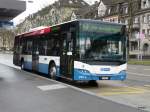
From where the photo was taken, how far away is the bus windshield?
53.9 ft

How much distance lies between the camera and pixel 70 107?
36.7ft

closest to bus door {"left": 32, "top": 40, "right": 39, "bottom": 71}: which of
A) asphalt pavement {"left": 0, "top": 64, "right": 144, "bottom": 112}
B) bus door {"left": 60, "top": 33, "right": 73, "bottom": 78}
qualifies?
bus door {"left": 60, "top": 33, "right": 73, "bottom": 78}

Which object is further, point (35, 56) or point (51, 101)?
point (35, 56)

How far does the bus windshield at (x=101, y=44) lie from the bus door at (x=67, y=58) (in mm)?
809

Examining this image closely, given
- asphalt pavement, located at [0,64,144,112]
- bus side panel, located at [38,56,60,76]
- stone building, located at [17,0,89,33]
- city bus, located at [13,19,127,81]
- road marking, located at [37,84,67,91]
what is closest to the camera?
asphalt pavement, located at [0,64,144,112]

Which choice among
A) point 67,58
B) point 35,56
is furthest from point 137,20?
point 67,58

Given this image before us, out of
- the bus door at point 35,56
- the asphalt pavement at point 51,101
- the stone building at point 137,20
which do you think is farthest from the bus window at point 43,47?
the stone building at point 137,20

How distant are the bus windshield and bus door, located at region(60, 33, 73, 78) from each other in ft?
2.66

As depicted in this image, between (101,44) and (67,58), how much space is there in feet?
5.47

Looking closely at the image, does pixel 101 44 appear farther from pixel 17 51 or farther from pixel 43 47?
pixel 17 51

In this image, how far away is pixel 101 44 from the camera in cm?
1670

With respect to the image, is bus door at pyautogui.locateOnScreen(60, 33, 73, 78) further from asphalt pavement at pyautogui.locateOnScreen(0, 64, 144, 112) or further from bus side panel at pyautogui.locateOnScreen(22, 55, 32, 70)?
bus side panel at pyautogui.locateOnScreen(22, 55, 32, 70)

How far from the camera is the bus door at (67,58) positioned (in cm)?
Answer: 1709

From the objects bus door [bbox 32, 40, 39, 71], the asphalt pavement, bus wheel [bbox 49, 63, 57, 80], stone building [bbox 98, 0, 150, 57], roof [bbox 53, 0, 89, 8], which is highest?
roof [bbox 53, 0, 89, 8]
